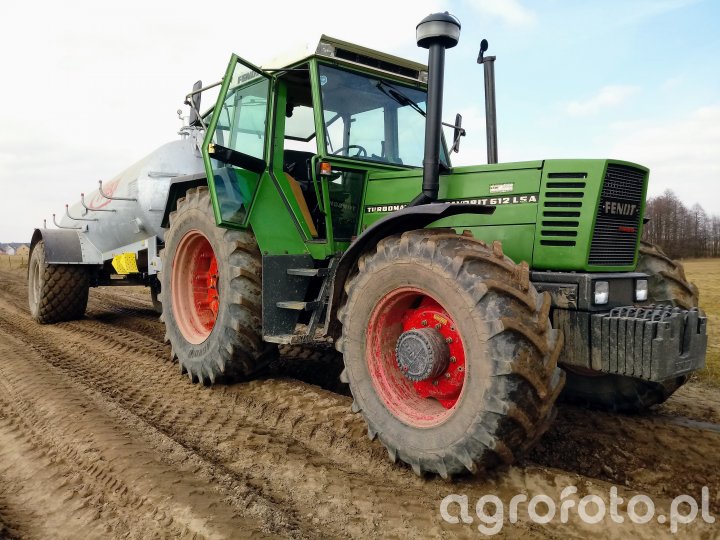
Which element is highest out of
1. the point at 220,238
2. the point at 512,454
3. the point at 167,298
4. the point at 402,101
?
the point at 402,101

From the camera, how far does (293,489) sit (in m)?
3.01

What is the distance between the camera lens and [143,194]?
7082 millimetres

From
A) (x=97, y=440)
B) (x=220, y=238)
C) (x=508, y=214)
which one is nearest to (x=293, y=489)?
(x=97, y=440)

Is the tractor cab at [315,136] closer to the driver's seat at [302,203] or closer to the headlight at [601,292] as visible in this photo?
the driver's seat at [302,203]

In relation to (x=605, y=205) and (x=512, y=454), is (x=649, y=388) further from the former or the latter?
(x=512, y=454)

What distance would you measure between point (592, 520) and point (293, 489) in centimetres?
149

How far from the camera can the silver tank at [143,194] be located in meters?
7.06

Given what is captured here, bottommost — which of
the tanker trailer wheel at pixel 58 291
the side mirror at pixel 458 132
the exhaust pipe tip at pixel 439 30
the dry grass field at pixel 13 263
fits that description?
the dry grass field at pixel 13 263

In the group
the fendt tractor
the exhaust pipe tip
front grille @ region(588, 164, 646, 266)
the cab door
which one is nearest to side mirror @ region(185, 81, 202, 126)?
the fendt tractor

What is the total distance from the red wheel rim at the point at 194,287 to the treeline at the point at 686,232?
1916 inches

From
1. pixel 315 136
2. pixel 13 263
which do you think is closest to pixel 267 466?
pixel 315 136

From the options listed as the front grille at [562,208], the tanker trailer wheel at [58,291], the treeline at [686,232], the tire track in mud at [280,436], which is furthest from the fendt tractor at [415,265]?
the treeline at [686,232]

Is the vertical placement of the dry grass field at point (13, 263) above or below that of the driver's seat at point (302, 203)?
below

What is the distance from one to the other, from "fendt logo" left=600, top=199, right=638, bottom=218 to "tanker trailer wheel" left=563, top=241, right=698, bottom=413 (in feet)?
1.86
